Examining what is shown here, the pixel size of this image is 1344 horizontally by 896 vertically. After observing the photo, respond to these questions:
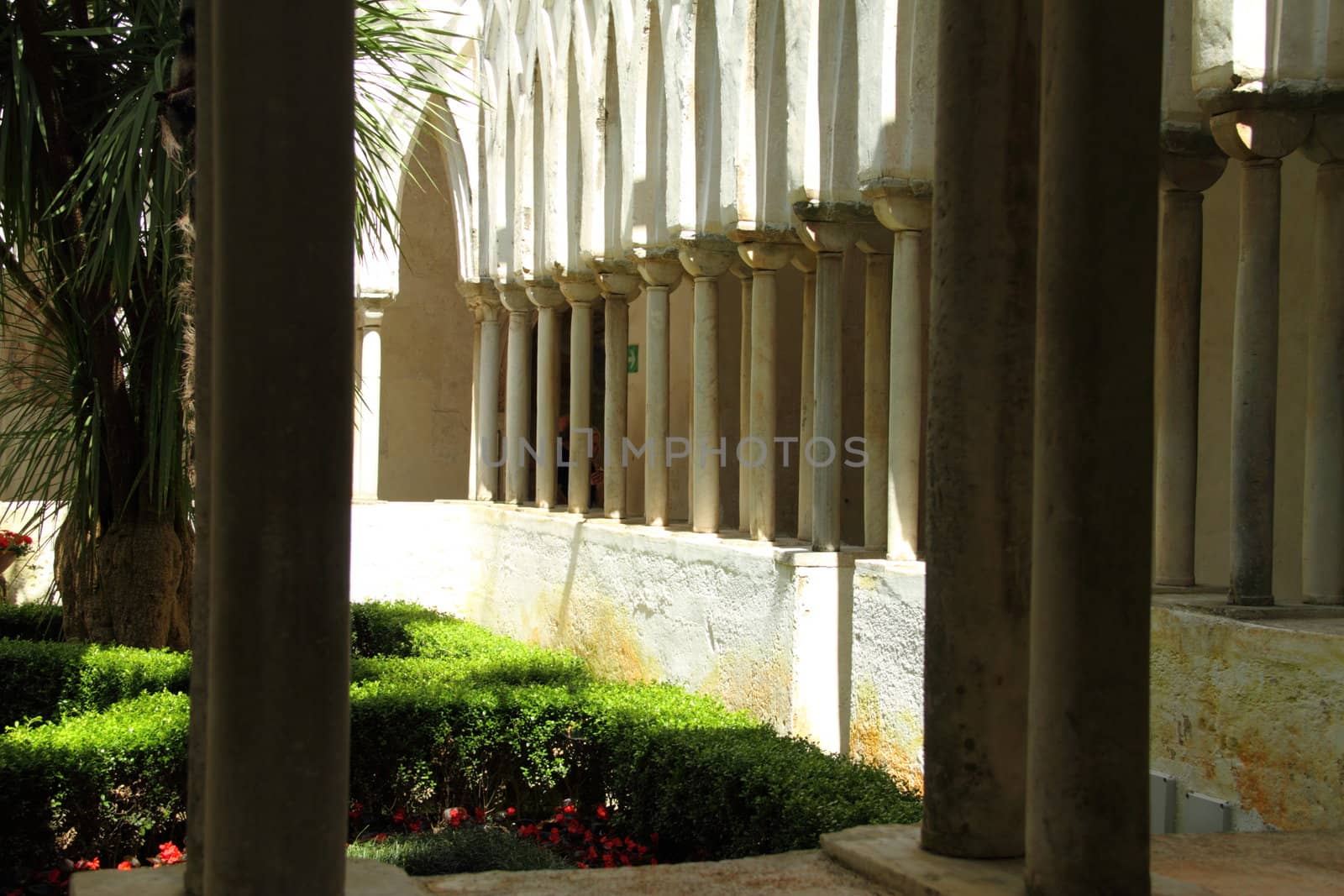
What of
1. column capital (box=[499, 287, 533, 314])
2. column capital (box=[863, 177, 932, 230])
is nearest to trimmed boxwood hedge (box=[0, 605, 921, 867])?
column capital (box=[863, 177, 932, 230])

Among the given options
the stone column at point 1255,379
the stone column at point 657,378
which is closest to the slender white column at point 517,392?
the stone column at point 657,378

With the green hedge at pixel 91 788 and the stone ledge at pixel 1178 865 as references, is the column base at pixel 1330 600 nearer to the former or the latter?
the stone ledge at pixel 1178 865

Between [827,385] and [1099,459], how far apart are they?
498 cm

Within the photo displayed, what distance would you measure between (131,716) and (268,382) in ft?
14.1

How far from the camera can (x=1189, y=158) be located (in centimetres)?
538

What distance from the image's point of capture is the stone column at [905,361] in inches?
261

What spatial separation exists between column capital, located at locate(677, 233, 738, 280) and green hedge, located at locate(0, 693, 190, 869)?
418 centimetres

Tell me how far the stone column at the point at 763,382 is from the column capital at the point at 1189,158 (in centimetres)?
298

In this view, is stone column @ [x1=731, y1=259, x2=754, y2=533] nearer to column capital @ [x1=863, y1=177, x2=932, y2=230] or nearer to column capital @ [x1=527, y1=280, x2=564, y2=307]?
column capital @ [x1=863, y1=177, x2=932, y2=230]

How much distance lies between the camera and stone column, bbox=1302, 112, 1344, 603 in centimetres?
488

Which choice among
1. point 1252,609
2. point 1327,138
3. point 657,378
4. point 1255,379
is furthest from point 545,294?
point 1252,609

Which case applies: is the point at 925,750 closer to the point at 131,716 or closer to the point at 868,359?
the point at 131,716

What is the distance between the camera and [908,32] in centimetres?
657

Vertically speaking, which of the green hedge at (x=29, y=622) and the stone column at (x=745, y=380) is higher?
the stone column at (x=745, y=380)
